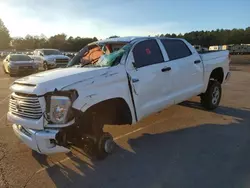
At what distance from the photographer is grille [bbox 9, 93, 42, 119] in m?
3.77

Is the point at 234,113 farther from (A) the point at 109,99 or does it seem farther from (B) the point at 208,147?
(A) the point at 109,99

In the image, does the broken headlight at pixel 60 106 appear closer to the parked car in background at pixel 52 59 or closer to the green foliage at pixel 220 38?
the parked car in background at pixel 52 59

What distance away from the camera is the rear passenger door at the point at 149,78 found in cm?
467

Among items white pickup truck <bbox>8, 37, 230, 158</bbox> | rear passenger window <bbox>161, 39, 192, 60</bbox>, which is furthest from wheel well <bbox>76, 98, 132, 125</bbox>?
rear passenger window <bbox>161, 39, 192, 60</bbox>

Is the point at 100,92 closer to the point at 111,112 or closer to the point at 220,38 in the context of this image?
the point at 111,112

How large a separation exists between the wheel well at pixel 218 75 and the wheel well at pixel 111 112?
3698 mm

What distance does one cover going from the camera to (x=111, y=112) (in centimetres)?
455

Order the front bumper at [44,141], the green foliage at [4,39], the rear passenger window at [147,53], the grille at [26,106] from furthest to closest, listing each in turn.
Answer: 1. the green foliage at [4,39]
2. the rear passenger window at [147,53]
3. the grille at [26,106]
4. the front bumper at [44,141]

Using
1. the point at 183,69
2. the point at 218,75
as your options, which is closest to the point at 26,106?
the point at 183,69

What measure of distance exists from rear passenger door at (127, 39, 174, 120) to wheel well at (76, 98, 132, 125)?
0.73 feet

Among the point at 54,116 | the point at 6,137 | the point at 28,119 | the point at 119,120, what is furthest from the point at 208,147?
the point at 6,137

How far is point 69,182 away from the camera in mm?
3725

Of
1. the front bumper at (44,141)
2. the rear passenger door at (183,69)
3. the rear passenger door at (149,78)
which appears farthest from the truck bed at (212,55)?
the front bumper at (44,141)

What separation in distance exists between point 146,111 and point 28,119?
204 centimetres
